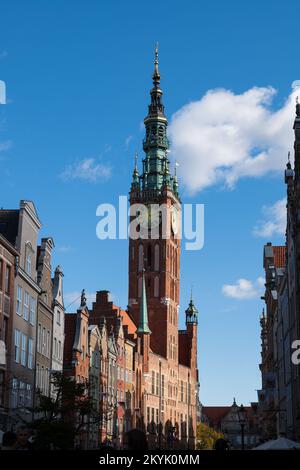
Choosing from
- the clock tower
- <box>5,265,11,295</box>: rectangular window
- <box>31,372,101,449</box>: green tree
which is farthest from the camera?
the clock tower

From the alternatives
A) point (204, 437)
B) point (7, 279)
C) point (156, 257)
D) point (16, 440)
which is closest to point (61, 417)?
point (7, 279)

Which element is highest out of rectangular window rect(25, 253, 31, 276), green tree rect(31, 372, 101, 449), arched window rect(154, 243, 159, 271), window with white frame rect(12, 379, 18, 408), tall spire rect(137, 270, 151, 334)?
arched window rect(154, 243, 159, 271)

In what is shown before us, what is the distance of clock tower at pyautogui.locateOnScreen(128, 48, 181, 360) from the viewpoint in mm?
131750

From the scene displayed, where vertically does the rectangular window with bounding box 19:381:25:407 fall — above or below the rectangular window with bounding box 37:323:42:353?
below

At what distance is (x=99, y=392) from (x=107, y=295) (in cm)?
2427

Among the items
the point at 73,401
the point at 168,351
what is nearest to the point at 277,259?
the point at 73,401

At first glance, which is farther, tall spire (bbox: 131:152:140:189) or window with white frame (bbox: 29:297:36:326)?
tall spire (bbox: 131:152:140:189)

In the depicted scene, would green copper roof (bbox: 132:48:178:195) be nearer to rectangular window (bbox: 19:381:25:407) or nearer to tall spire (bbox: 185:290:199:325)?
tall spire (bbox: 185:290:199:325)

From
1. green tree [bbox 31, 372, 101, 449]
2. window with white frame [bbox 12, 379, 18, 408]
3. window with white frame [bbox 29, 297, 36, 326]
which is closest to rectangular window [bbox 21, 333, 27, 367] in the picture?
window with white frame [bbox 12, 379, 18, 408]

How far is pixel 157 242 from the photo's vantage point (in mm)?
136000

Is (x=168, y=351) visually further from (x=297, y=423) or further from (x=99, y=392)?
(x=297, y=423)

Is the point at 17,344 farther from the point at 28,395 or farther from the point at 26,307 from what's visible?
the point at 28,395

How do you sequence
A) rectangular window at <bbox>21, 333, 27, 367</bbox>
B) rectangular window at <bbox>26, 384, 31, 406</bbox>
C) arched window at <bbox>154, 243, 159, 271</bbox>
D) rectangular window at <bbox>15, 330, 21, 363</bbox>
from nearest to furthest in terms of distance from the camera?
rectangular window at <bbox>15, 330, 21, 363</bbox> < rectangular window at <bbox>21, 333, 27, 367</bbox> < rectangular window at <bbox>26, 384, 31, 406</bbox> < arched window at <bbox>154, 243, 159, 271</bbox>
